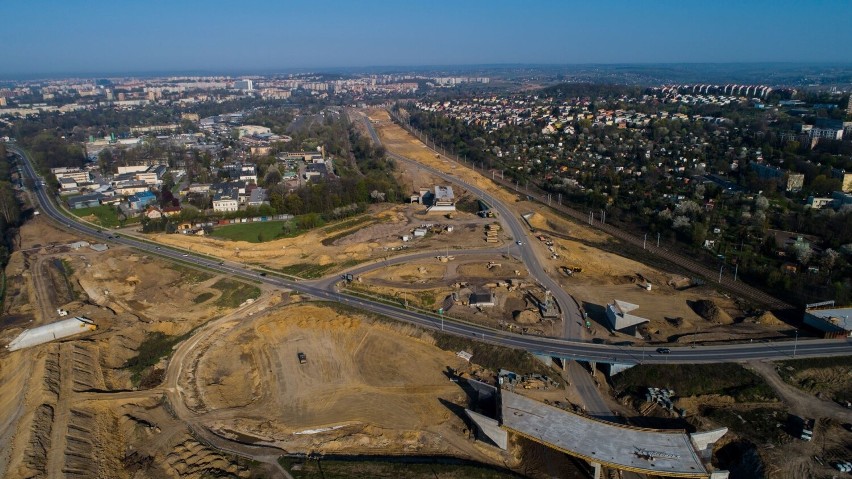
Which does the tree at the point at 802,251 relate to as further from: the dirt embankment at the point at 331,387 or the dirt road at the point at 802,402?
the dirt embankment at the point at 331,387

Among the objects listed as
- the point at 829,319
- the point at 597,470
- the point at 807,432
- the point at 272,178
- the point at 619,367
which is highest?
the point at 272,178

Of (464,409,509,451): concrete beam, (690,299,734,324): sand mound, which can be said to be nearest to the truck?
(690,299,734,324): sand mound

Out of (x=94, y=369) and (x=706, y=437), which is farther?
(x=94, y=369)

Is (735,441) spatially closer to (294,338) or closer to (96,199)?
(294,338)

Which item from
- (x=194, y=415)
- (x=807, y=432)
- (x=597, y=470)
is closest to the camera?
(x=597, y=470)

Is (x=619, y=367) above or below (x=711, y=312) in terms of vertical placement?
below

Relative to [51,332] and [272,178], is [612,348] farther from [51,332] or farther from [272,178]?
[272,178]

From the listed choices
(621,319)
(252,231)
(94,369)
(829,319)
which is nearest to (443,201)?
(252,231)
